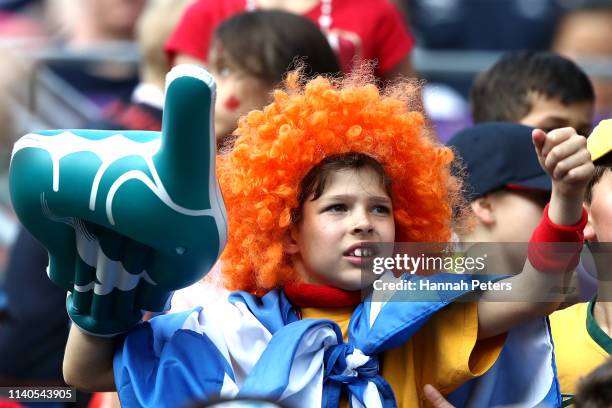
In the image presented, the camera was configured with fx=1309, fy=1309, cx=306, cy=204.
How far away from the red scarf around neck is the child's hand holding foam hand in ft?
1.73

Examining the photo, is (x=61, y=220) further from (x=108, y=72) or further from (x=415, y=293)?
(x=108, y=72)

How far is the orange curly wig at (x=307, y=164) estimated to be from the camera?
9.75 feet

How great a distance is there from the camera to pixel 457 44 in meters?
6.19

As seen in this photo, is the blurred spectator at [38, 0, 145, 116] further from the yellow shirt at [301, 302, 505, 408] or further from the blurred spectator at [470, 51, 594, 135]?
the yellow shirt at [301, 302, 505, 408]

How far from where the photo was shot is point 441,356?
8.95ft

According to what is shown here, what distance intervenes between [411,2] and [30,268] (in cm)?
278

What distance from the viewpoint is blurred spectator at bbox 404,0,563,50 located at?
6.14 metres

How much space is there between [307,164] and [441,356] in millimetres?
552

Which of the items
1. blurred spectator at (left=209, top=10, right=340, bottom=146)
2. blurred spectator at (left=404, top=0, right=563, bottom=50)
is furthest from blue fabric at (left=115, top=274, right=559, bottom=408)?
blurred spectator at (left=404, top=0, right=563, bottom=50)

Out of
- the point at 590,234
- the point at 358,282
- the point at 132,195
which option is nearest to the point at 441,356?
the point at 358,282

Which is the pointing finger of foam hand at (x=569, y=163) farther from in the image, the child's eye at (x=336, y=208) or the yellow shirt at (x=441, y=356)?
the child's eye at (x=336, y=208)

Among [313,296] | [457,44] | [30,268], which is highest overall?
[457,44]

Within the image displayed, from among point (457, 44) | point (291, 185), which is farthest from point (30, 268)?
point (457, 44)

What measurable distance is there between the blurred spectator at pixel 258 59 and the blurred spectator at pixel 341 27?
0.37 m
